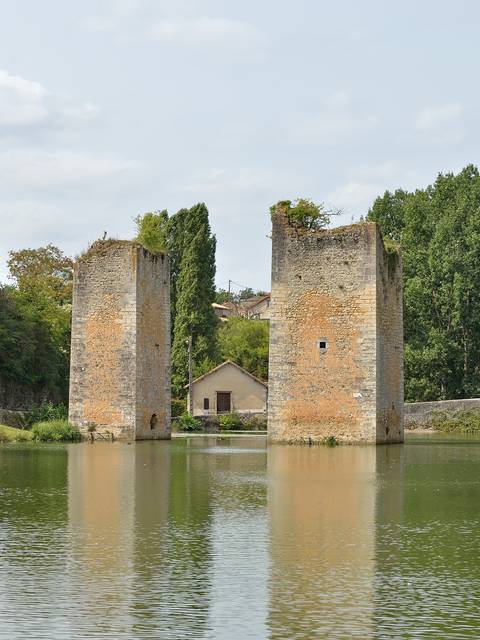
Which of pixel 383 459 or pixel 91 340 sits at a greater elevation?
pixel 91 340

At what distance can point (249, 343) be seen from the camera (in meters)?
56.8

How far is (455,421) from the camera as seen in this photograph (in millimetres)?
38188

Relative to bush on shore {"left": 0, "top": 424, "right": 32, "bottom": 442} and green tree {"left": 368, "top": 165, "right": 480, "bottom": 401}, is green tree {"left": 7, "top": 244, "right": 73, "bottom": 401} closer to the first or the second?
bush on shore {"left": 0, "top": 424, "right": 32, "bottom": 442}

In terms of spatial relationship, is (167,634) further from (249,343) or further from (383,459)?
(249,343)

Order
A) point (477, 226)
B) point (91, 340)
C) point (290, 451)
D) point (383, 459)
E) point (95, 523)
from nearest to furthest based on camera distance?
point (95, 523) < point (383, 459) < point (290, 451) < point (91, 340) < point (477, 226)

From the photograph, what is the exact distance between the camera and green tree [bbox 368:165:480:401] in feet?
139

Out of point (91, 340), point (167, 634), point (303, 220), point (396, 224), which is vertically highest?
point (396, 224)

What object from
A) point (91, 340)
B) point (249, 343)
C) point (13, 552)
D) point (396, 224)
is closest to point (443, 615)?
point (13, 552)

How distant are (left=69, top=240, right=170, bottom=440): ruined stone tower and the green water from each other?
35.0ft

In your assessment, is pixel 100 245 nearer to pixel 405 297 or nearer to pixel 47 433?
pixel 47 433

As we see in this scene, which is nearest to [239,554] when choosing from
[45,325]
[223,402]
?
[45,325]

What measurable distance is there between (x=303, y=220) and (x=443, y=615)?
66.6ft

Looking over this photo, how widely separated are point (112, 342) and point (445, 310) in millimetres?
17632

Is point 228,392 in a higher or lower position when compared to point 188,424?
higher
